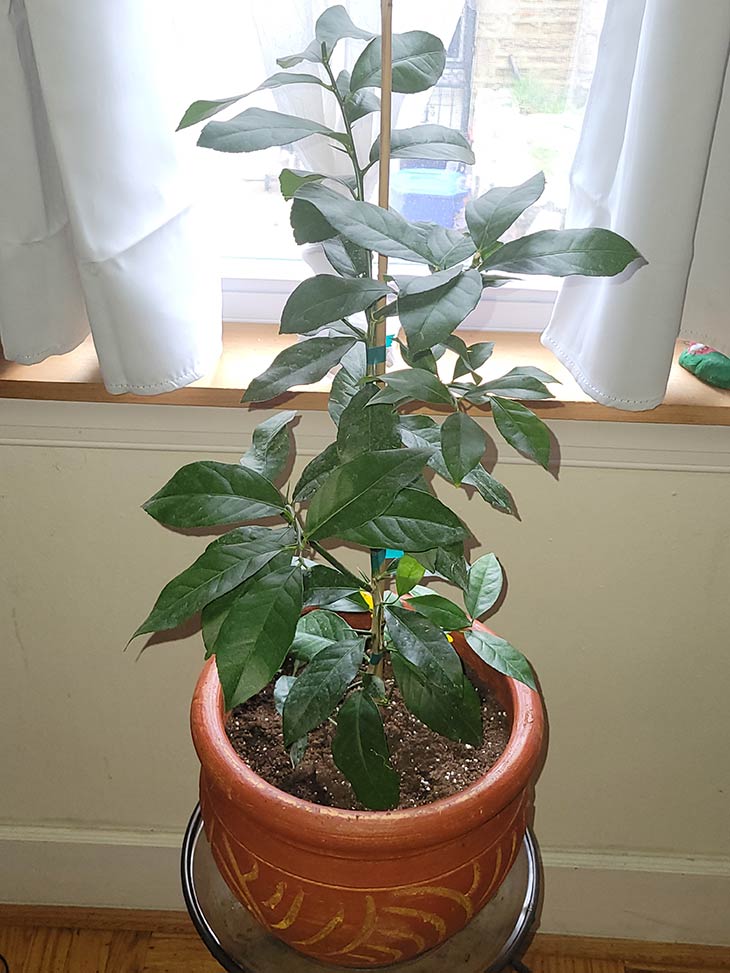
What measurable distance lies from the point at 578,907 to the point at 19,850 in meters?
0.91

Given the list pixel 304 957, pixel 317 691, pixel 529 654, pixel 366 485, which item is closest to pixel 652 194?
pixel 366 485

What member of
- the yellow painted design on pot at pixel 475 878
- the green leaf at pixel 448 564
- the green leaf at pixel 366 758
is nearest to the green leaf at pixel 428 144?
the green leaf at pixel 448 564

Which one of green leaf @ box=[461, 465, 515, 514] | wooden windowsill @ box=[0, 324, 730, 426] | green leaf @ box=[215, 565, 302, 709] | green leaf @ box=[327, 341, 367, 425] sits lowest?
wooden windowsill @ box=[0, 324, 730, 426]

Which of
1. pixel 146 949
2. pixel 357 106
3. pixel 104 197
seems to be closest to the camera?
pixel 357 106

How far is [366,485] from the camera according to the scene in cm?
70

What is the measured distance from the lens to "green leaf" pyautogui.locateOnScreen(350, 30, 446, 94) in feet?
2.55

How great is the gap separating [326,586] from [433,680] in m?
0.12

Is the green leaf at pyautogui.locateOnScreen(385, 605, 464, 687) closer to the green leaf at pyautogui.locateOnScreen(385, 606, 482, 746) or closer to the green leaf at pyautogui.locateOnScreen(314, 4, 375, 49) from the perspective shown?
the green leaf at pyautogui.locateOnScreen(385, 606, 482, 746)

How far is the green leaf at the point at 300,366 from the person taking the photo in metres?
0.81

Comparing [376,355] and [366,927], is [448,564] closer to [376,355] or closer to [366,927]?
[376,355]

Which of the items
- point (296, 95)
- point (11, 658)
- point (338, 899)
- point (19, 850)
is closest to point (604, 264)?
point (296, 95)

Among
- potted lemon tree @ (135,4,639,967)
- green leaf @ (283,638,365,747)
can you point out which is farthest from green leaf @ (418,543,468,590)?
green leaf @ (283,638,365,747)

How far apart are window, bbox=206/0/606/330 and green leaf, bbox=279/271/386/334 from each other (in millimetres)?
334

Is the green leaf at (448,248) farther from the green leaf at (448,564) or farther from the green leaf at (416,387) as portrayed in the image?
the green leaf at (448,564)
